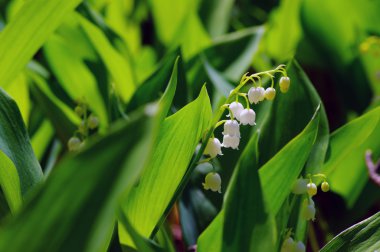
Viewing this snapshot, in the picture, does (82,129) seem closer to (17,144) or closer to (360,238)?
(17,144)

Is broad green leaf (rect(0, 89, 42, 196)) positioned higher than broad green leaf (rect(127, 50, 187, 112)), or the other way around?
broad green leaf (rect(0, 89, 42, 196))

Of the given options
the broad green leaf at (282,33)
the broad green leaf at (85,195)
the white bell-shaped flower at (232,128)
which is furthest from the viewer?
the broad green leaf at (282,33)

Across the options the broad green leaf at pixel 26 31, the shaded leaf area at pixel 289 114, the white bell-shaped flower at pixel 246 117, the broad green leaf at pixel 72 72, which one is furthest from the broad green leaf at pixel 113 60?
the white bell-shaped flower at pixel 246 117

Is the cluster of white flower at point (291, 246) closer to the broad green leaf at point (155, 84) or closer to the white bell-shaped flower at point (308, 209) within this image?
the white bell-shaped flower at point (308, 209)

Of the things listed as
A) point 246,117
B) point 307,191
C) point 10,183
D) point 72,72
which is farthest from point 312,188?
point 72,72

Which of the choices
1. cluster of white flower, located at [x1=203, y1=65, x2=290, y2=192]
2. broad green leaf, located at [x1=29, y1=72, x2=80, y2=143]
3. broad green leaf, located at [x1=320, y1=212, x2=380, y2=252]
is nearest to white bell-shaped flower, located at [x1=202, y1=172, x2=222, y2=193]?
cluster of white flower, located at [x1=203, y1=65, x2=290, y2=192]

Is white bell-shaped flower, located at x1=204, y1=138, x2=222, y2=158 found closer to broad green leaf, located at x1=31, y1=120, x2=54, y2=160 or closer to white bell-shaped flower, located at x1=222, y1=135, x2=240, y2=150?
white bell-shaped flower, located at x1=222, y1=135, x2=240, y2=150
